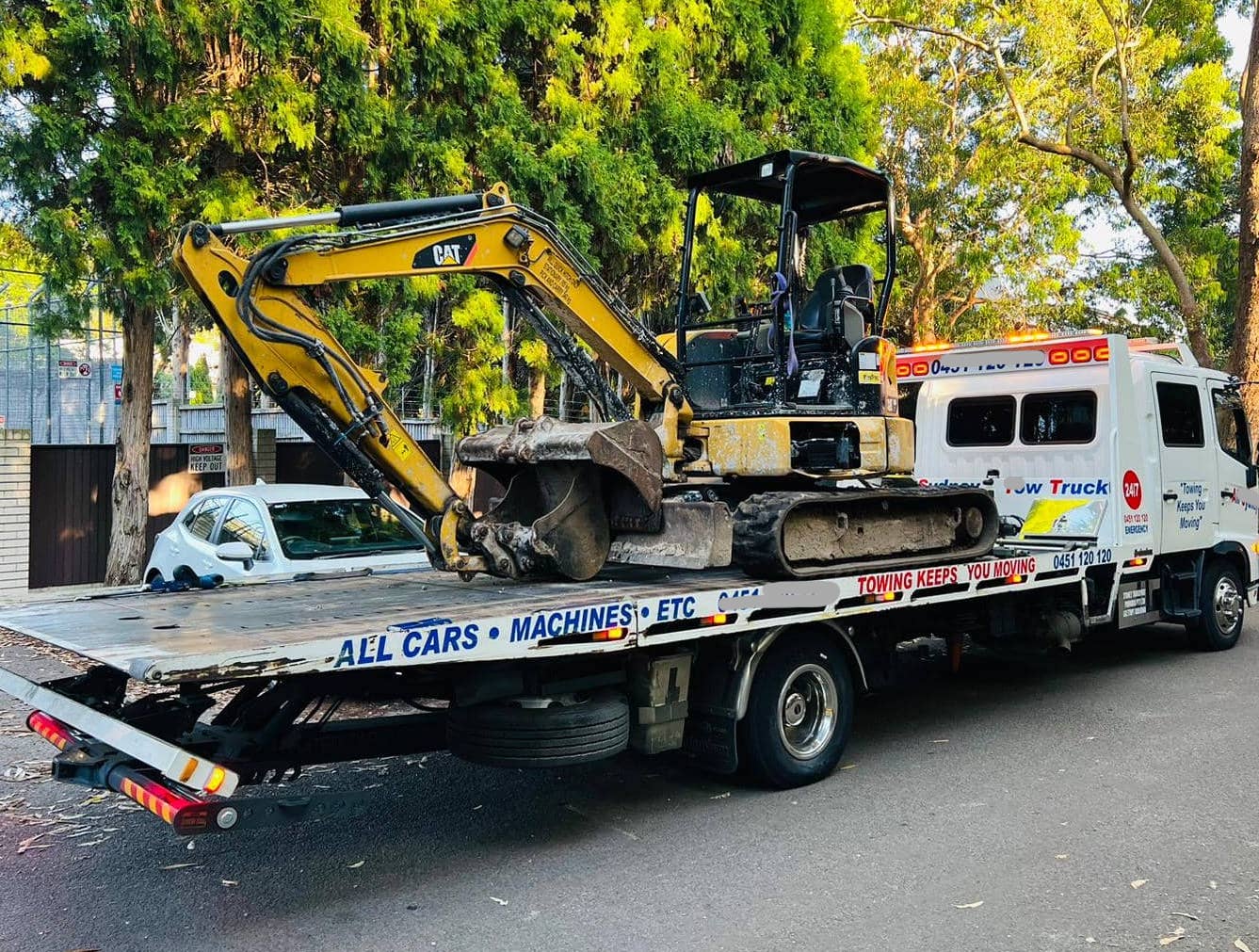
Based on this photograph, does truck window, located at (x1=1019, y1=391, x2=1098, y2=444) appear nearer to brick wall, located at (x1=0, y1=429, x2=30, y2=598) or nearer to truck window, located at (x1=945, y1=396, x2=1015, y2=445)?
truck window, located at (x1=945, y1=396, x2=1015, y2=445)

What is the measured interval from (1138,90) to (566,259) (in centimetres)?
1782

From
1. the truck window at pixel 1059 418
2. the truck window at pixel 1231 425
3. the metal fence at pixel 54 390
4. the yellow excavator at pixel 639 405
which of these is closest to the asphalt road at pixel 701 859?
the yellow excavator at pixel 639 405

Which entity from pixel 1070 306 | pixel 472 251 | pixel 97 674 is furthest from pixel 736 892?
pixel 1070 306

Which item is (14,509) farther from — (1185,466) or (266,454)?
(1185,466)

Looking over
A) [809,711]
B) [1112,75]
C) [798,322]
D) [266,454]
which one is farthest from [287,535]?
[1112,75]

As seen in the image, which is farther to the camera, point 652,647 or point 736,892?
point 652,647

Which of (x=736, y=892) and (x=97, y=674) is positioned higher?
(x=97, y=674)

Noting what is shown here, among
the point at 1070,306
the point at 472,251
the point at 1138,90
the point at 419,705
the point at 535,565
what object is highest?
the point at 1138,90

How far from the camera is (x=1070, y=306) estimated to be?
25672 millimetres

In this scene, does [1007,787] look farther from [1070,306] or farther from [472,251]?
[1070,306]

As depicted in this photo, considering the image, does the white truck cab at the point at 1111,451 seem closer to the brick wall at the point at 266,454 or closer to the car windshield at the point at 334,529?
the car windshield at the point at 334,529

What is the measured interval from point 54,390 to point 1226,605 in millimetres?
19215

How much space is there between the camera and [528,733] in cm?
520

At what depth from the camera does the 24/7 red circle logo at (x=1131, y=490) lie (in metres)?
9.18
